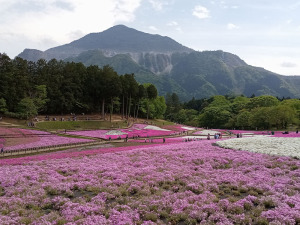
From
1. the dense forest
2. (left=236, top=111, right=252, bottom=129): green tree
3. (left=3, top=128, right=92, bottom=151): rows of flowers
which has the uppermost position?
the dense forest

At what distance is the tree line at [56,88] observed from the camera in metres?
62.5

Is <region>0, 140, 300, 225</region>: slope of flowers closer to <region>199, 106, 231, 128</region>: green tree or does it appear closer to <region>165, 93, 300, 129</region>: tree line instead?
<region>165, 93, 300, 129</region>: tree line

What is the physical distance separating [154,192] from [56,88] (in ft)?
222

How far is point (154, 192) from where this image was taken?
47.8ft

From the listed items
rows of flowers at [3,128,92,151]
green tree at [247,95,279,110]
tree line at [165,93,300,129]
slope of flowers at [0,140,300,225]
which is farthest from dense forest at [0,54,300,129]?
slope of flowers at [0,140,300,225]

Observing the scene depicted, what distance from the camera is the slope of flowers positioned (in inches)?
433

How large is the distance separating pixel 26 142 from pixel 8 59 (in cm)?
3958

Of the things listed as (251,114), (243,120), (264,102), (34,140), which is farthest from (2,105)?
(264,102)

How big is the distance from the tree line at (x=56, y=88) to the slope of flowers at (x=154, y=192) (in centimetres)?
4857

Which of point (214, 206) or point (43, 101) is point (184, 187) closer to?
point (214, 206)

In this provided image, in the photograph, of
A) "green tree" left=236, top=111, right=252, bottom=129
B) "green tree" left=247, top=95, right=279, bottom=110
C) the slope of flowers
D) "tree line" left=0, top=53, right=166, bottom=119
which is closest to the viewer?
the slope of flowers

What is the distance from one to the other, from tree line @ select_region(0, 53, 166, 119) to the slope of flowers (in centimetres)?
4857

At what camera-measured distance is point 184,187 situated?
1550 centimetres

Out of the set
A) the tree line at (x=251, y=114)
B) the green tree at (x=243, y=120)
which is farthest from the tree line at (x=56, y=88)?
the tree line at (x=251, y=114)
